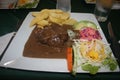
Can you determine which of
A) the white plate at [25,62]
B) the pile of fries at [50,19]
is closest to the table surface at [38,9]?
the white plate at [25,62]

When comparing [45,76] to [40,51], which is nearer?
[45,76]

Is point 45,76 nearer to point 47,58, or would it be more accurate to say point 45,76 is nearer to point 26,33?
point 47,58

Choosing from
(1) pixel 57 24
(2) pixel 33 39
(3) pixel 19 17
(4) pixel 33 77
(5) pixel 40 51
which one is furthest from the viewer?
(3) pixel 19 17

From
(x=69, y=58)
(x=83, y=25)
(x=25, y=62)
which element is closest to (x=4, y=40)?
(x=25, y=62)

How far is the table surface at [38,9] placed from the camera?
1.02 meters

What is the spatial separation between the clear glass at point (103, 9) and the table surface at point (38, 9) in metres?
0.05

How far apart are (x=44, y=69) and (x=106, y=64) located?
344mm

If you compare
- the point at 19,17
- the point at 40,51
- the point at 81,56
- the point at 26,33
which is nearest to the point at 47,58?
the point at 40,51

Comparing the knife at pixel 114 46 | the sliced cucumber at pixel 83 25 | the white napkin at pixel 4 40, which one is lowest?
the knife at pixel 114 46

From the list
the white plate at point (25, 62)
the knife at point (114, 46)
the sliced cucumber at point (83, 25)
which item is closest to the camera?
the white plate at point (25, 62)

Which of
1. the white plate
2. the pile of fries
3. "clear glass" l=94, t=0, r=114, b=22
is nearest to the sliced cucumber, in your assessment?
the pile of fries

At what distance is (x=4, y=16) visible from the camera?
1.53m

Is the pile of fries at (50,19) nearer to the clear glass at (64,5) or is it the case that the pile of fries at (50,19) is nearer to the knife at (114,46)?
the clear glass at (64,5)

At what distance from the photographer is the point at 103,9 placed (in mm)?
1507
